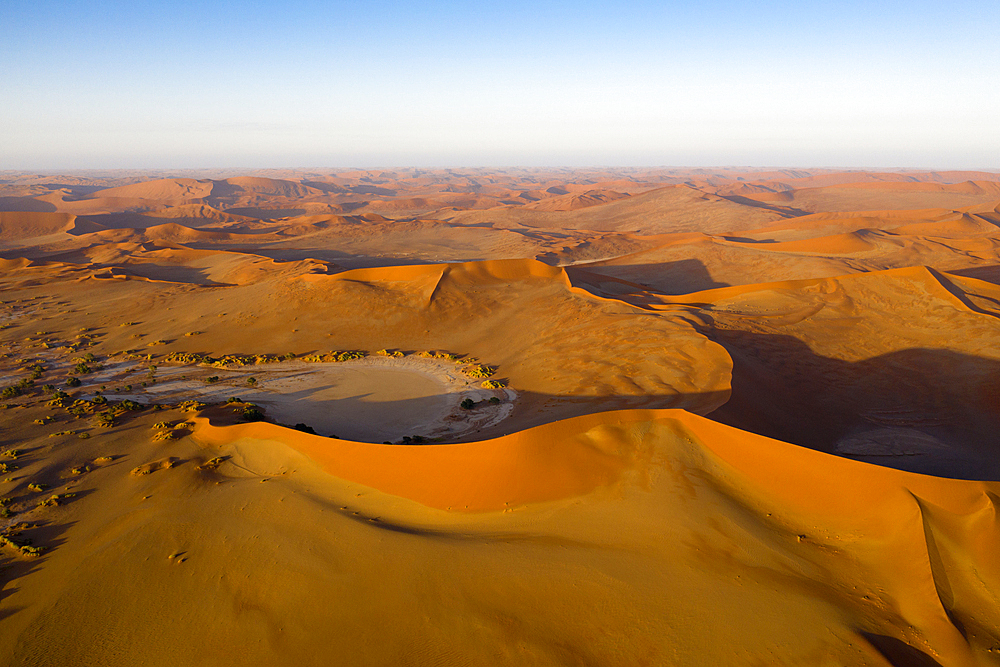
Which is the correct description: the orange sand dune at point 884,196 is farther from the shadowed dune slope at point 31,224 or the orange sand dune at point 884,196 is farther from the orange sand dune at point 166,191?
the orange sand dune at point 166,191

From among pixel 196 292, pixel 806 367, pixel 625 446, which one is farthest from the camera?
pixel 196 292

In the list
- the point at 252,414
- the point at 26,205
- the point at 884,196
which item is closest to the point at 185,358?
the point at 252,414

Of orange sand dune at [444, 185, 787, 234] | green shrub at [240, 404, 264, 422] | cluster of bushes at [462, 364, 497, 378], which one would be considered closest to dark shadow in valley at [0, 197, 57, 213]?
orange sand dune at [444, 185, 787, 234]

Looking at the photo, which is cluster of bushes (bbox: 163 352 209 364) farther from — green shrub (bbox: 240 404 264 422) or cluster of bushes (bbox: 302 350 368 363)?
green shrub (bbox: 240 404 264 422)

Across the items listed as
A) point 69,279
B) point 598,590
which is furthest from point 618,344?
point 69,279

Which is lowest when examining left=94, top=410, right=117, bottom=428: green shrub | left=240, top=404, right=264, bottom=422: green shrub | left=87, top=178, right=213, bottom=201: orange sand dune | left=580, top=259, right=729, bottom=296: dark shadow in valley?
left=580, top=259, right=729, bottom=296: dark shadow in valley

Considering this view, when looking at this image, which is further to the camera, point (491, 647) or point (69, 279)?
point (69, 279)

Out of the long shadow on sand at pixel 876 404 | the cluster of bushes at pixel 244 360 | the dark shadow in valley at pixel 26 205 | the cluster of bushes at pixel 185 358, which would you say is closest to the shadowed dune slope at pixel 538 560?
the long shadow on sand at pixel 876 404

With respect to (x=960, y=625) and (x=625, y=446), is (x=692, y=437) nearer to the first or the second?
(x=625, y=446)
